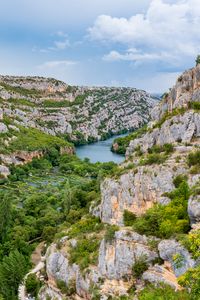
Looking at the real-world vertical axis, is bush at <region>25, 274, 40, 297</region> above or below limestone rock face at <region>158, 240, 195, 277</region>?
below

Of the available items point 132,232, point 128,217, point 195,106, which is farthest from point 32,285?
point 195,106

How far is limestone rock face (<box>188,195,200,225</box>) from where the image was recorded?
2852cm

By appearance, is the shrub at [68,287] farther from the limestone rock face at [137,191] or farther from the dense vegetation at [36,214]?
the limestone rock face at [137,191]

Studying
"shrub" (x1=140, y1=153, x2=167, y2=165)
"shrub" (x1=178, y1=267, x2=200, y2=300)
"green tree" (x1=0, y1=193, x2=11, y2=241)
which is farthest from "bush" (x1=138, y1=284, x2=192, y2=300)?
"green tree" (x1=0, y1=193, x2=11, y2=241)

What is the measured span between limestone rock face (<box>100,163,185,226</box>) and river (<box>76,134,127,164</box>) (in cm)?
8828

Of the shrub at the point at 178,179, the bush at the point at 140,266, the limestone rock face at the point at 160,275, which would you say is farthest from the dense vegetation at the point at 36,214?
the shrub at the point at 178,179

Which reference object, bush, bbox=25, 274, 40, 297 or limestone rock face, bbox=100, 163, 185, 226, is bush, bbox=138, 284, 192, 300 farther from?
bush, bbox=25, 274, 40, 297

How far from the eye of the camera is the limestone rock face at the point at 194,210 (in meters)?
28.5

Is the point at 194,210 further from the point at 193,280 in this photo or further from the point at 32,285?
the point at 32,285

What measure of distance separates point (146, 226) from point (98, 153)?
426 ft

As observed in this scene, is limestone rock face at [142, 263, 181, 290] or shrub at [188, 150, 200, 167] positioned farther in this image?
shrub at [188, 150, 200, 167]

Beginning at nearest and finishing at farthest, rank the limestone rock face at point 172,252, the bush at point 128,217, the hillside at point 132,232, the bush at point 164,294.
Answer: the bush at point 164,294 → the limestone rock face at point 172,252 → the hillside at point 132,232 → the bush at point 128,217

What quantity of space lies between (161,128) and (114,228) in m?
19.4

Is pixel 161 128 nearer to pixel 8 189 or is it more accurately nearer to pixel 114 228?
pixel 114 228
